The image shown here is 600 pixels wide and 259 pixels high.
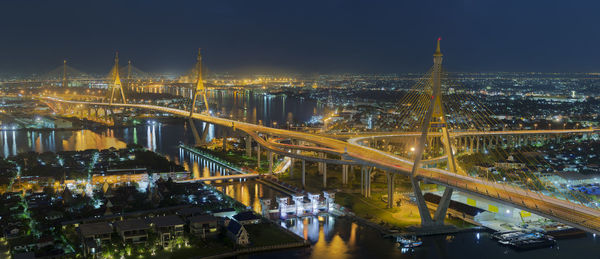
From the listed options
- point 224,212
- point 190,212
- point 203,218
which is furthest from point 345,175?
point 203,218

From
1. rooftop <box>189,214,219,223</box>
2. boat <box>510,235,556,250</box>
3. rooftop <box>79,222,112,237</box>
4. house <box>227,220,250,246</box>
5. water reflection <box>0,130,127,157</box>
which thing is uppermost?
rooftop <box>189,214,219,223</box>

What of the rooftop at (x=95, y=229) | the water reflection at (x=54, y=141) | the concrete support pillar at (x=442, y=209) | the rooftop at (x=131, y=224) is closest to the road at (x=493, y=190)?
the concrete support pillar at (x=442, y=209)

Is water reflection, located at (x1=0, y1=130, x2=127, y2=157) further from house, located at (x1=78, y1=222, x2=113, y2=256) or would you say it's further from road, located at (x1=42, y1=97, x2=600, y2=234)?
house, located at (x1=78, y1=222, x2=113, y2=256)

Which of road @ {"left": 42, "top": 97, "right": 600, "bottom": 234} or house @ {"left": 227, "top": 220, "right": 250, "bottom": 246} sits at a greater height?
road @ {"left": 42, "top": 97, "right": 600, "bottom": 234}

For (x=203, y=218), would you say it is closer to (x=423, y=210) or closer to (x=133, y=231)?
(x=133, y=231)

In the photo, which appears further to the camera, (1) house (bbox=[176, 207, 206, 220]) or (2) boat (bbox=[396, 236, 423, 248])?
(1) house (bbox=[176, 207, 206, 220])

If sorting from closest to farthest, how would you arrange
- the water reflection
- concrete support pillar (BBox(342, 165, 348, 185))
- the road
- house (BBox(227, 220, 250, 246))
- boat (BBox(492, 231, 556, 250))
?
the road → house (BBox(227, 220, 250, 246)) → boat (BBox(492, 231, 556, 250)) → concrete support pillar (BBox(342, 165, 348, 185)) → the water reflection

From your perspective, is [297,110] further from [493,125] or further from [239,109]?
[493,125]

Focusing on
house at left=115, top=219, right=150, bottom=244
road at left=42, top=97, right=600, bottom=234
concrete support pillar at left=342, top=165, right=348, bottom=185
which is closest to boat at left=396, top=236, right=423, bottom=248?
road at left=42, top=97, right=600, bottom=234
